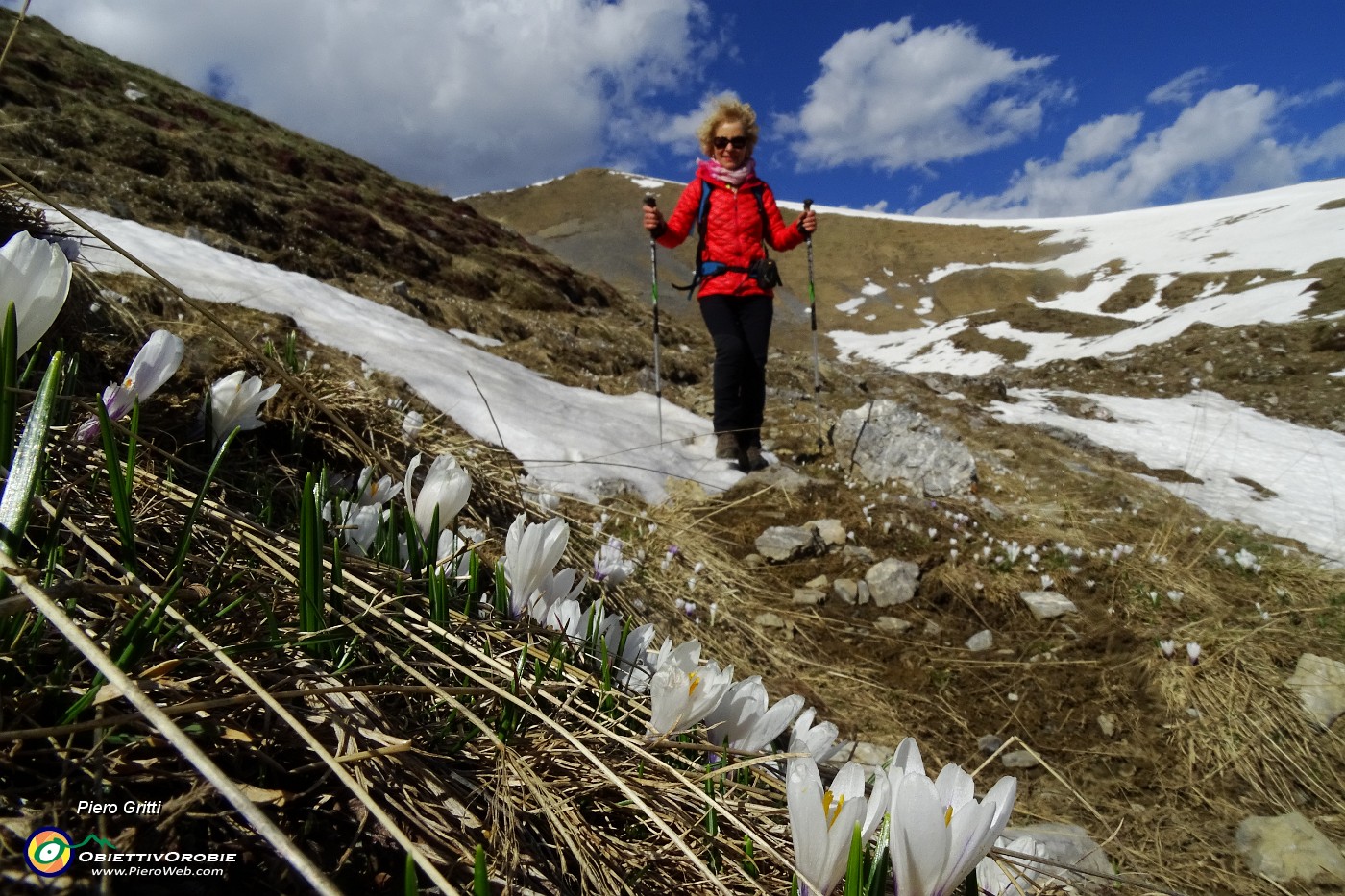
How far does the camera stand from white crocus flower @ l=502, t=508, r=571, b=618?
1066 millimetres

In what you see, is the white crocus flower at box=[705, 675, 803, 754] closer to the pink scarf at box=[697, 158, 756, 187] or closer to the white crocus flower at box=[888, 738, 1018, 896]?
the white crocus flower at box=[888, 738, 1018, 896]

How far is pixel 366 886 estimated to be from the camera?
604mm

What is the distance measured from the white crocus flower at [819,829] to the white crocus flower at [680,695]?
0.19 m

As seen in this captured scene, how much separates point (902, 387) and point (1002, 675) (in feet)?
25.1

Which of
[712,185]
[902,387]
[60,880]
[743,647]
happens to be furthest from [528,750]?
[902,387]

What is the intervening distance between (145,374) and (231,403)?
208mm

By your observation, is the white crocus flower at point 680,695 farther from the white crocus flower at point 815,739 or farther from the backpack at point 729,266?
the backpack at point 729,266

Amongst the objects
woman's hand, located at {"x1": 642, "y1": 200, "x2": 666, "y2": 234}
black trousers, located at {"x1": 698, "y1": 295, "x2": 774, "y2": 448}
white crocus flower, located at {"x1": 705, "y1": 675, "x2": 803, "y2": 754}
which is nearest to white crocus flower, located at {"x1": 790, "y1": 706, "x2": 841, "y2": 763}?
white crocus flower, located at {"x1": 705, "y1": 675, "x2": 803, "y2": 754}

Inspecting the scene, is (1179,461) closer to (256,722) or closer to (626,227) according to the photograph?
(256,722)

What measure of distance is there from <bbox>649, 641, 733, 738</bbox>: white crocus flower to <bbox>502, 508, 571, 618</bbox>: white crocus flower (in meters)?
0.30

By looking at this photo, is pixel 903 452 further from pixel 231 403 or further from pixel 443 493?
pixel 231 403

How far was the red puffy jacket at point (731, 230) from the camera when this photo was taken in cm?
484

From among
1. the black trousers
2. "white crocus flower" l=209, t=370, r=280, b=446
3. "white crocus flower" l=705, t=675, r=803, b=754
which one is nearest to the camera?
"white crocus flower" l=705, t=675, r=803, b=754

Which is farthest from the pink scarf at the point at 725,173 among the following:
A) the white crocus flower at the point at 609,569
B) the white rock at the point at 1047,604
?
the white crocus flower at the point at 609,569
